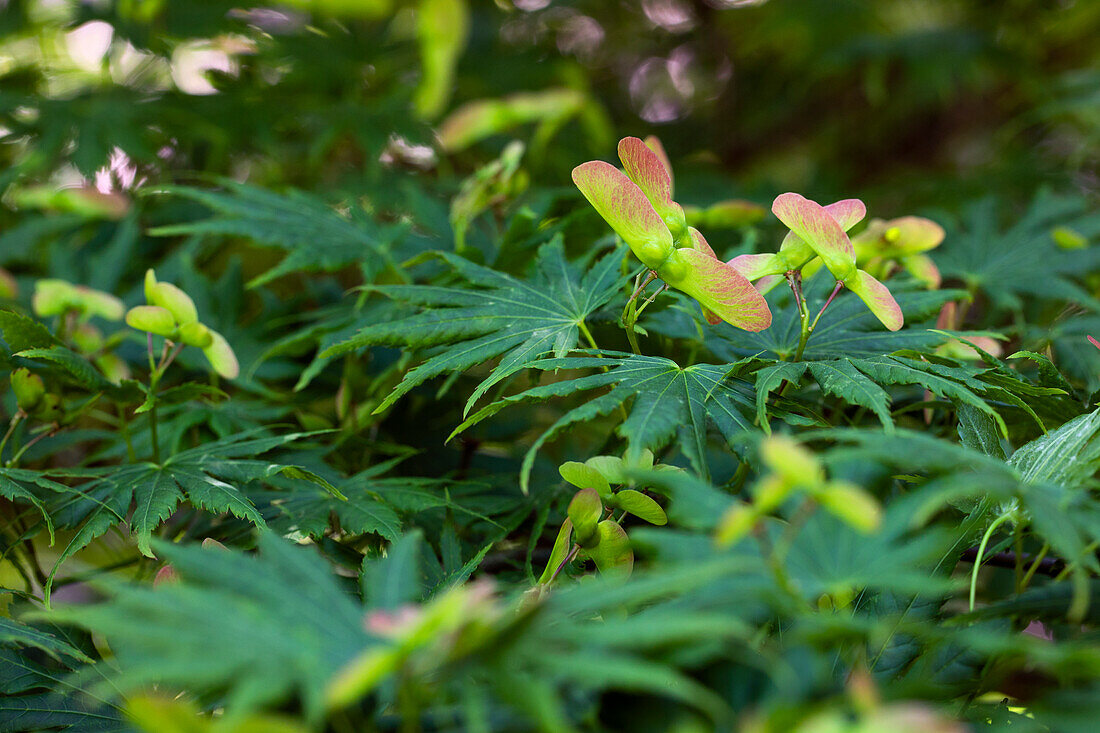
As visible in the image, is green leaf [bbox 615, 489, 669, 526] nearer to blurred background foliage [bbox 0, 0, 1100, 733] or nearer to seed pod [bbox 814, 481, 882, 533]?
blurred background foliage [bbox 0, 0, 1100, 733]

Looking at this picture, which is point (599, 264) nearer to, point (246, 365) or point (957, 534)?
point (957, 534)

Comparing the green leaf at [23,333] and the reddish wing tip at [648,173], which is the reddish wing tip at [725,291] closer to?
the reddish wing tip at [648,173]

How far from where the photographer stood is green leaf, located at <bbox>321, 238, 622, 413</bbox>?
0.59m

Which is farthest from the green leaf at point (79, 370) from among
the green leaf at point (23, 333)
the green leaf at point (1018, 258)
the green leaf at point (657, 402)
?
the green leaf at point (1018, 258)

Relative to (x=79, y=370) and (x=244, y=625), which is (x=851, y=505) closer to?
(x=244, y=625)

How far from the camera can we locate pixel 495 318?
631mm

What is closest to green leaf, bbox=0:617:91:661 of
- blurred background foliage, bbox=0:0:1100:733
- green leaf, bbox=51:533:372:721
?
blurred background foliage, bbox=0:0:1100:733

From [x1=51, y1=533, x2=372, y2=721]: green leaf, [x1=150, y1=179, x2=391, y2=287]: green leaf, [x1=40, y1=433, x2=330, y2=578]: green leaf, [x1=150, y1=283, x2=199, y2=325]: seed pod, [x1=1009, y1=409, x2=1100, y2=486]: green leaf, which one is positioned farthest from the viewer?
[x1=150, y1=179, x2=391, y2=287]: green leaf

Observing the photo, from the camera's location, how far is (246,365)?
90 cm

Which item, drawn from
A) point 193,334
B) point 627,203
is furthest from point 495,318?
point 193,334

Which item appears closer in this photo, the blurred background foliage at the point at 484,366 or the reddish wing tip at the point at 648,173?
the blurred background foliage at the point at 484,366

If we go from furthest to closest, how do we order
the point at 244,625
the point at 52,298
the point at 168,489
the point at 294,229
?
the point at 294,229 < the point at 52,298 < the point at 168,489 < the point at 244,625

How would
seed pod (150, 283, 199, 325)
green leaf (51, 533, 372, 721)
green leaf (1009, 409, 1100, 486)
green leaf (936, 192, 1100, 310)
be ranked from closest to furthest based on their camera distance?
green leaf (51, 533, 372, 721), green leaf (1009, 409, 1100, 486), seed pod (150, 283, 199, 325), green leaf (936, 192, 1100, 310)

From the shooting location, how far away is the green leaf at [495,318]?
1.93 feet
